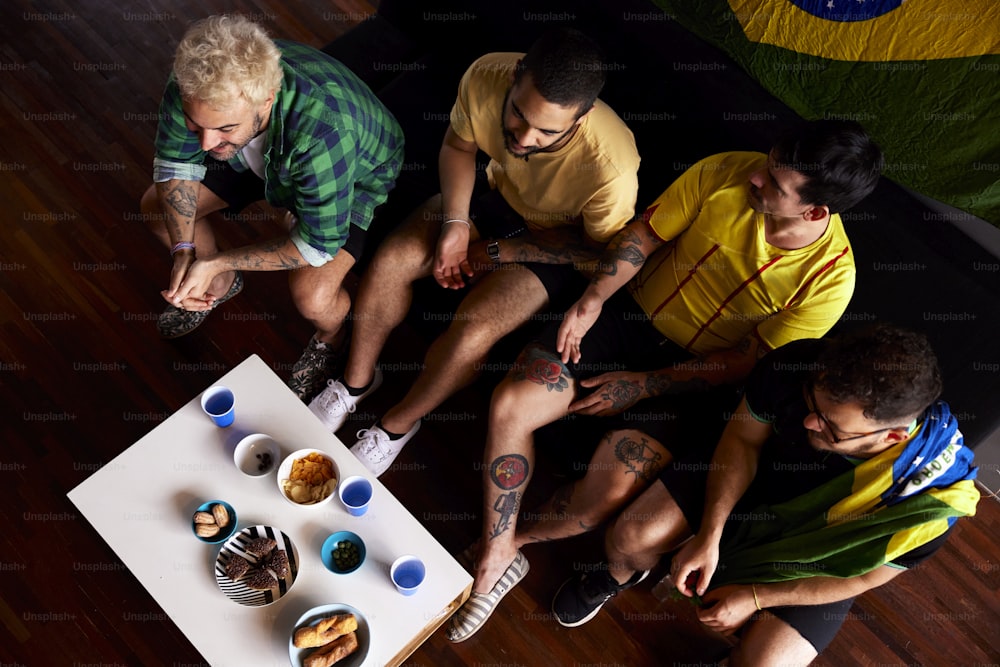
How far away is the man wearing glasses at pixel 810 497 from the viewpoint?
1.56 metres

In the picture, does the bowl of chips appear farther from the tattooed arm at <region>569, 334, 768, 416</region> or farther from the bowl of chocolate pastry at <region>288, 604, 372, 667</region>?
the tattooed arm at <region>569, 334, 768, 416</region>

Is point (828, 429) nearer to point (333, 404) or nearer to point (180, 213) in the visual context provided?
point (333, 404)

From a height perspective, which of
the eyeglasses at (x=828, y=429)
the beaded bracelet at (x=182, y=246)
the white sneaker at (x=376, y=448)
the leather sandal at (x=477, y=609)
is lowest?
the leather sandal at (x=477, y=609)

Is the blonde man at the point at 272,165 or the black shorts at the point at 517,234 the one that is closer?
the blonde man at the point at 272,165

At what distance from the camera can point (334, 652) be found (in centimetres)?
167

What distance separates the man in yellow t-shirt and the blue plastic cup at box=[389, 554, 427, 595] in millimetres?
561

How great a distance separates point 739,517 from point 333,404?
1.23 m

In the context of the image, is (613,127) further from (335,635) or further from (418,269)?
(335,635)

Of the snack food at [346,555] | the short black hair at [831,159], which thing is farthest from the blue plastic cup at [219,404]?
the short black hair at [831,159]

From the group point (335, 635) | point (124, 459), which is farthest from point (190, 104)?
point (335, 635)

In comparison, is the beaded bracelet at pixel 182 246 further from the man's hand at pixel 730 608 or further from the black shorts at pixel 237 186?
the man's hand at pixel 730 608

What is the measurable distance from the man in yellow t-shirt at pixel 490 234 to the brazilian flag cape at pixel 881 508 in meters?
0.86

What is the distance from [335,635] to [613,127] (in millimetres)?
1382

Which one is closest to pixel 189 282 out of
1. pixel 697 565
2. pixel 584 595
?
pixel 584 595
